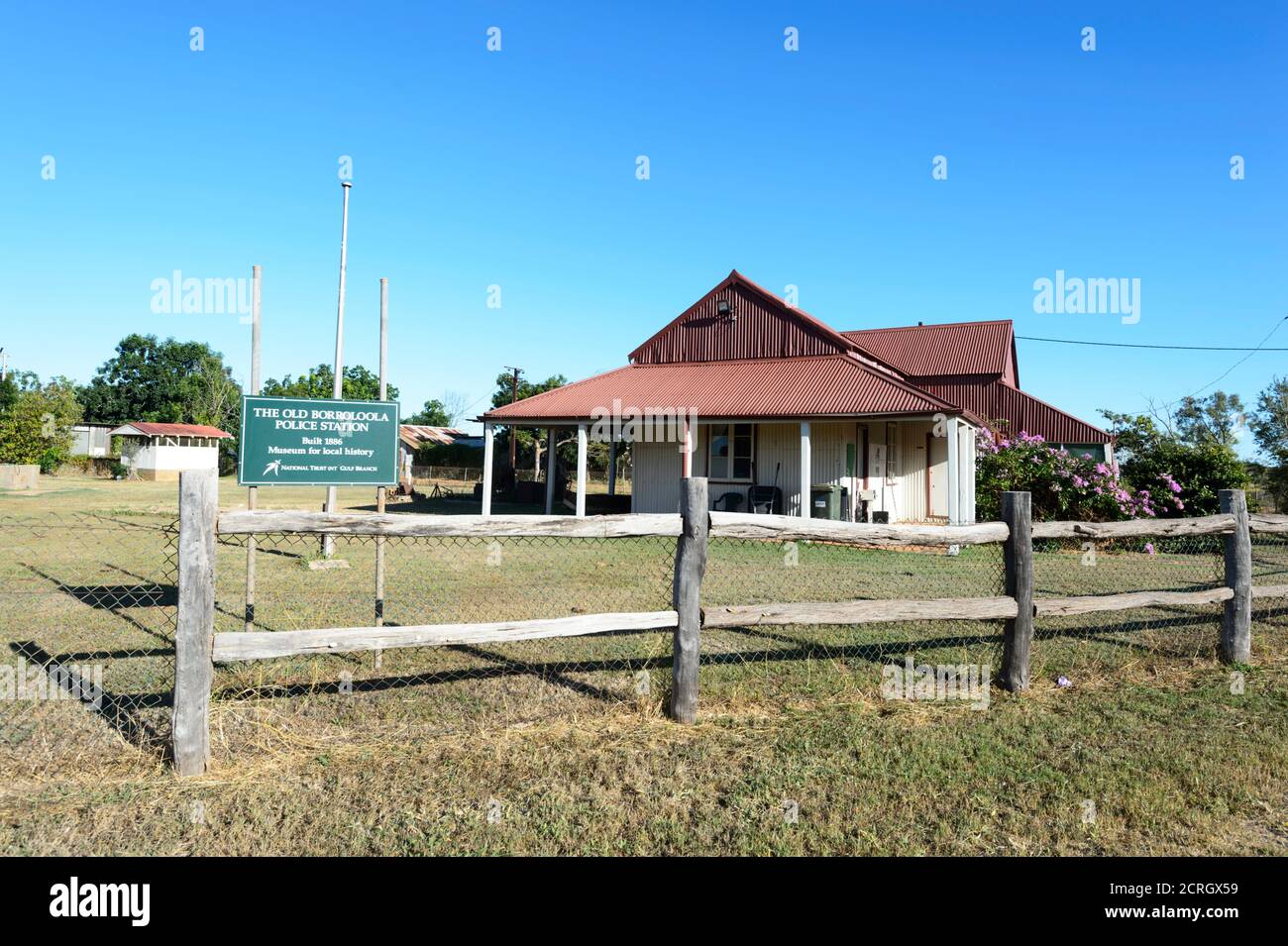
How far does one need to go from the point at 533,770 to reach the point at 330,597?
5351mm

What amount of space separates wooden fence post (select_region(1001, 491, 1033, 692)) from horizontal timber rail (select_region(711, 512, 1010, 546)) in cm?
10

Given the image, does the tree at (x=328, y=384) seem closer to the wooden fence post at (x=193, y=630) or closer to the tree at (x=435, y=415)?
the tree at (x=435, y=415)

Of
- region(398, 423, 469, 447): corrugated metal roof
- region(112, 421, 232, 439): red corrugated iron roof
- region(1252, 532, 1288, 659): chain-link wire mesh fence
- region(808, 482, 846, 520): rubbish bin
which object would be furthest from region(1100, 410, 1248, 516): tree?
region(112, 421, 232, 439): red corrugated iron roof

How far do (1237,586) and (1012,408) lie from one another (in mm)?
25330

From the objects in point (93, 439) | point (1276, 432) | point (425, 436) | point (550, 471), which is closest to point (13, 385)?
point (93, 439)

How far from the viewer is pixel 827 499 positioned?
17.8 metres

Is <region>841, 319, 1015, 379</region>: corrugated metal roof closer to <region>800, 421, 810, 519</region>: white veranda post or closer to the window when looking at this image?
the window

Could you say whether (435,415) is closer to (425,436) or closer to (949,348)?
(425,436)

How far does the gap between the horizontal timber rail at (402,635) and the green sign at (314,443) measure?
214cm

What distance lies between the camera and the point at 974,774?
4.18 m

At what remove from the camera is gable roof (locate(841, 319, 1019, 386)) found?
30.8 metres
